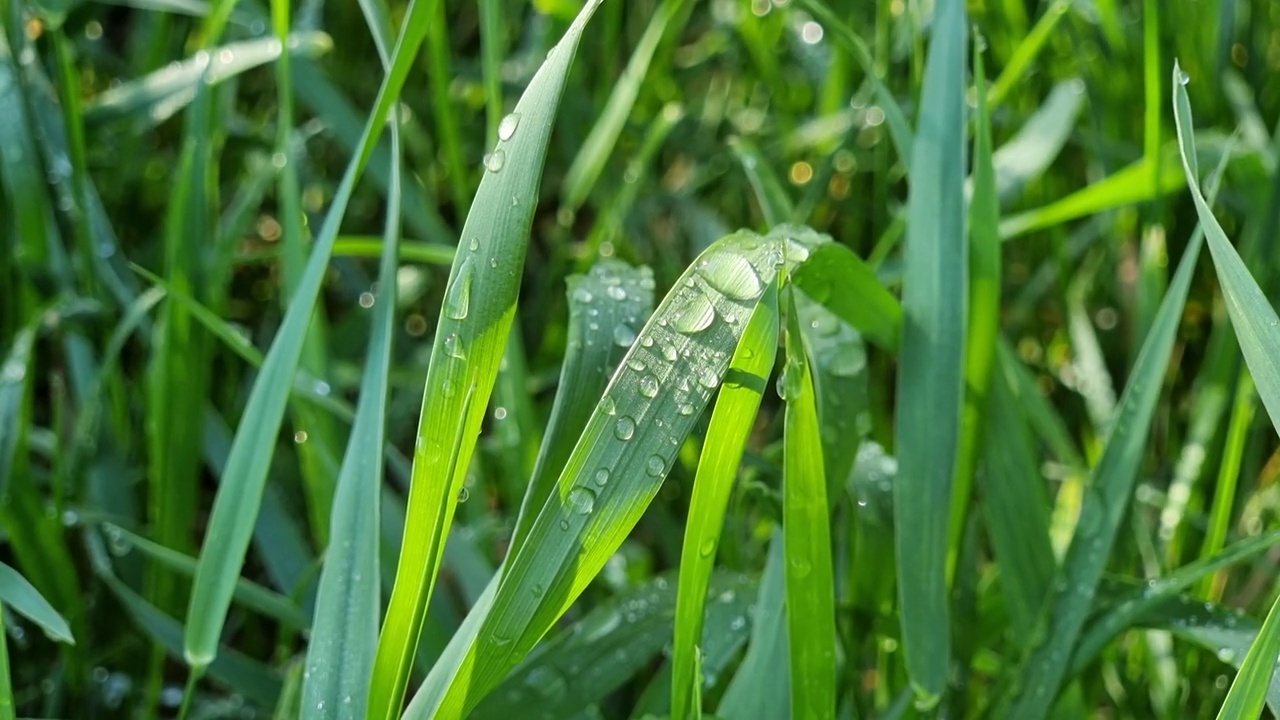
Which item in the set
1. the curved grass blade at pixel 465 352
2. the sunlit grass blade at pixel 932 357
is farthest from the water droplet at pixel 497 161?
the sunlit grass blade at pixel 932 357

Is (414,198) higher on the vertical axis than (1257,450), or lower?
higher

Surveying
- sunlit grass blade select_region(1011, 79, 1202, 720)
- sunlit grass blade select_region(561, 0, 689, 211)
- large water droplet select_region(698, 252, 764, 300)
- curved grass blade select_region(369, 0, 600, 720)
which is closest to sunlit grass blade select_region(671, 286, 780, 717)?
large water droplet select_region(698, 252, 764, 300)

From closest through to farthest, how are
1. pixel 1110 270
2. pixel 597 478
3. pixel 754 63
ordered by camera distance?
1. pixel 597 478
2. pixel 1110 270
3. pixel 754 63

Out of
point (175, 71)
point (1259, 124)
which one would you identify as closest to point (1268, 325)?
point (1259, 124)

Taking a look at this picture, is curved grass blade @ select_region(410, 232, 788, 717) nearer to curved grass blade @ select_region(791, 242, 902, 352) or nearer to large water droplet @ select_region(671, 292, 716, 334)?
large water droplet @ select_region(671, 292, 716, 334)

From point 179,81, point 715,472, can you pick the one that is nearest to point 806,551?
point 715,472

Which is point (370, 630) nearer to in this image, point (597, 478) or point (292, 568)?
point (597, 478)
